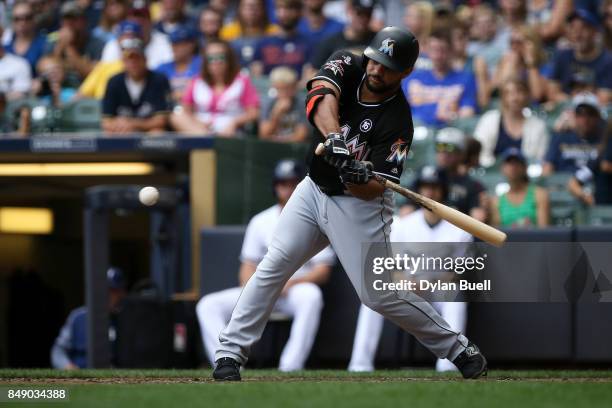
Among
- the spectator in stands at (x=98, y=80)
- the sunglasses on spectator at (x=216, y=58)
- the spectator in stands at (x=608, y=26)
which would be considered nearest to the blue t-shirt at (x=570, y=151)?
the spectator in stands at (x=608, y=26)

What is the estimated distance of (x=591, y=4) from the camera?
10898mm

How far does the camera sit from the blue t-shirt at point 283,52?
10.7 m

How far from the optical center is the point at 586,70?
980 cm

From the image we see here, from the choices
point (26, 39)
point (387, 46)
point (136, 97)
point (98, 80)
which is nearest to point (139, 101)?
point (136, 97)

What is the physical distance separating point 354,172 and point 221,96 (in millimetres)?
4736

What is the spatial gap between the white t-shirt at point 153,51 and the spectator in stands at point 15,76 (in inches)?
33.6

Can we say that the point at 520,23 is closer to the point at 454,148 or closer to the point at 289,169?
the point at 454,148

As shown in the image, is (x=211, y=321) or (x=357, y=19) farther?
(x=357, y=19)

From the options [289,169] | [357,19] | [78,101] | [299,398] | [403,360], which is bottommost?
[403,360]

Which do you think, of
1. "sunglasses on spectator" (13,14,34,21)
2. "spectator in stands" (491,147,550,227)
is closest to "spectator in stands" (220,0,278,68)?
"sunglasses on spectator" (13,14,34,21)

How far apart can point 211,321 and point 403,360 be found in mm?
1434

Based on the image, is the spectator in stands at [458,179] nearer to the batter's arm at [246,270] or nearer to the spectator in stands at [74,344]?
the batter's arm at [246,270]

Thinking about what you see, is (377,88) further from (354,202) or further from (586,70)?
(586,70)

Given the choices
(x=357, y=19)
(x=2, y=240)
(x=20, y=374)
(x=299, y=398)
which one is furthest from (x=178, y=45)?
(x=299, y=398)
